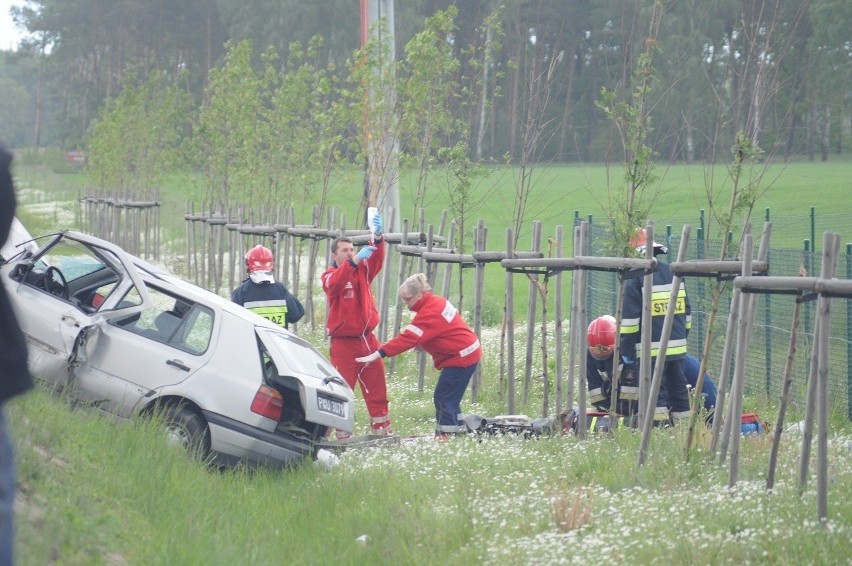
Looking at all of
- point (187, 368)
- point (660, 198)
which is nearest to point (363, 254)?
point (187, 368)

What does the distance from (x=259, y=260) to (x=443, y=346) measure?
2.38m

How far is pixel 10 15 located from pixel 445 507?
87.4m

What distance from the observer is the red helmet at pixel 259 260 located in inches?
520

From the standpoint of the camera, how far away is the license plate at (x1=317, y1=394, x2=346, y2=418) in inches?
391

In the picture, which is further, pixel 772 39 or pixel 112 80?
pixel 112 80

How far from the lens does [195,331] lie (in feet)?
33.3

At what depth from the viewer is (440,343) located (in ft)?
40.1

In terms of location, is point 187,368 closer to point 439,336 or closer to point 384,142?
point 439,336

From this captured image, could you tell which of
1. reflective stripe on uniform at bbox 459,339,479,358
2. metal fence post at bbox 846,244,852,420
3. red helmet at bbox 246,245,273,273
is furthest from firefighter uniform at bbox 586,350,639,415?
red helmet at bbox 246,245,273,273

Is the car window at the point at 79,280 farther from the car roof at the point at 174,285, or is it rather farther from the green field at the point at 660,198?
the green field at the point at 660,198

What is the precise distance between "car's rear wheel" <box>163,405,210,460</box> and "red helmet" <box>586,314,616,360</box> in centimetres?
381

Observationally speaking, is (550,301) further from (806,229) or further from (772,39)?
(772,39)

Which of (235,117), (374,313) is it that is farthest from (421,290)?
(235,117)

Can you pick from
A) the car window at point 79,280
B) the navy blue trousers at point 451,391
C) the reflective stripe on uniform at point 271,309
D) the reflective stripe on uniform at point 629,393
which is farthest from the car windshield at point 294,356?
the reflective stripe on uniform at point 629,393
